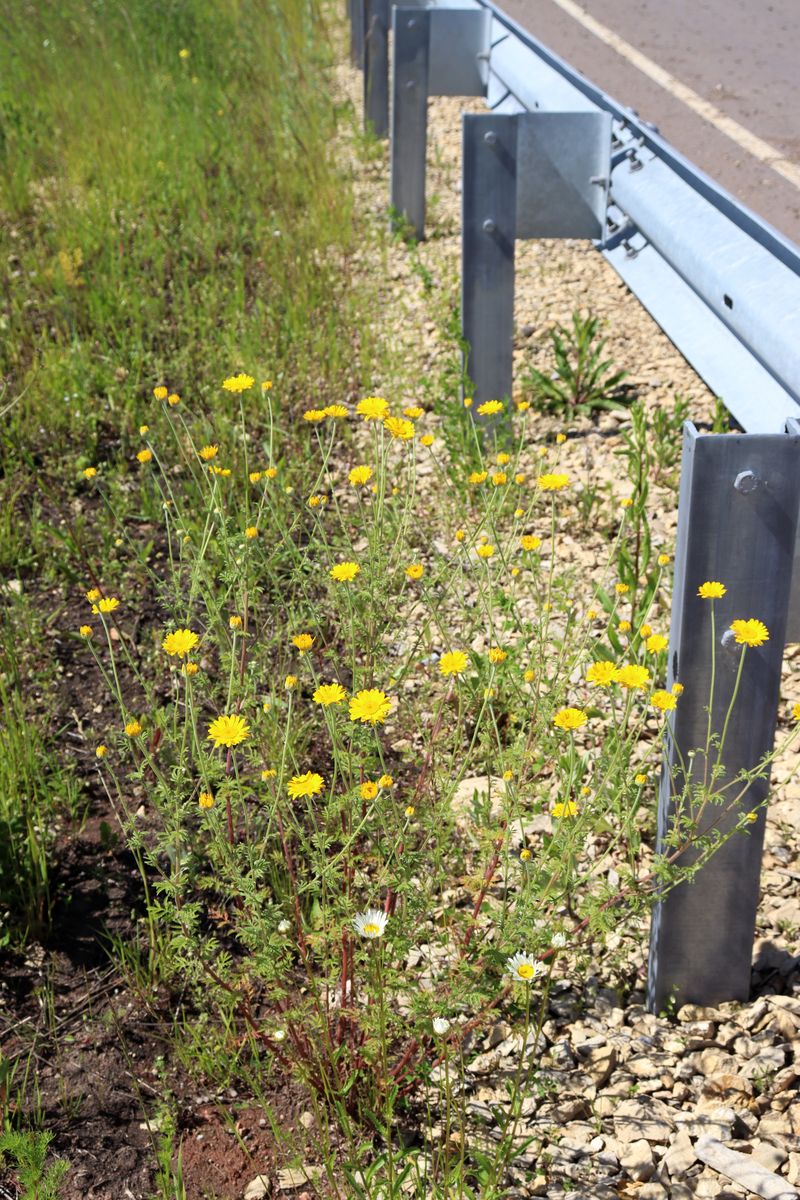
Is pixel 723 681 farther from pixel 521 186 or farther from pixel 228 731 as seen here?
pixel 521 186

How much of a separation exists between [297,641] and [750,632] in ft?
2.67

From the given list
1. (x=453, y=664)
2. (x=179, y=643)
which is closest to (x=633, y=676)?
(x=453, y=664)

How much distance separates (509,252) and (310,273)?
63.5 inches

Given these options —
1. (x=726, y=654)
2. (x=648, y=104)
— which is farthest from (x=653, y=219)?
(x=648, y=104)

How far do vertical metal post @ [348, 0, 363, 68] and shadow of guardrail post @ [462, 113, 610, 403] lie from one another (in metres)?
5.72

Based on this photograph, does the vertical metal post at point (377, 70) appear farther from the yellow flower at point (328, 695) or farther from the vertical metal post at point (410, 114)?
the yellow flower at point (328, 695)

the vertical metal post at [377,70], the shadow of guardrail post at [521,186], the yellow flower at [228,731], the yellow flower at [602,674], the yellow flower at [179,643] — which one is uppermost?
the vertical metal post at [377,70]

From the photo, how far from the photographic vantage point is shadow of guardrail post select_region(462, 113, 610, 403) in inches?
153

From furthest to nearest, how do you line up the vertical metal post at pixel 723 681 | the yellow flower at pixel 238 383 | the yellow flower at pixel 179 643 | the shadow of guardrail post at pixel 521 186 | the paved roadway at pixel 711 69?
the paved roadway at pixel 711 69 → the shadow of guardrail post at pixel 521 186 → the yellow flower at pixel 238 383 → the yellow flower at pixel 179 643 → the vertical metal post at pixel 723 681

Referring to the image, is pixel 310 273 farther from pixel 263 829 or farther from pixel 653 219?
pixel 263 829

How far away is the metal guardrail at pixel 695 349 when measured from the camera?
7.01ft

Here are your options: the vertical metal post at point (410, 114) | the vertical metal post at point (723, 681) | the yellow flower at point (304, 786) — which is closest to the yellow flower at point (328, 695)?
the yellow flower at point (304, 786)

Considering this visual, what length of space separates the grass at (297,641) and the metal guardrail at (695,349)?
108 millimetres

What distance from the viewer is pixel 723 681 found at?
2.24m
